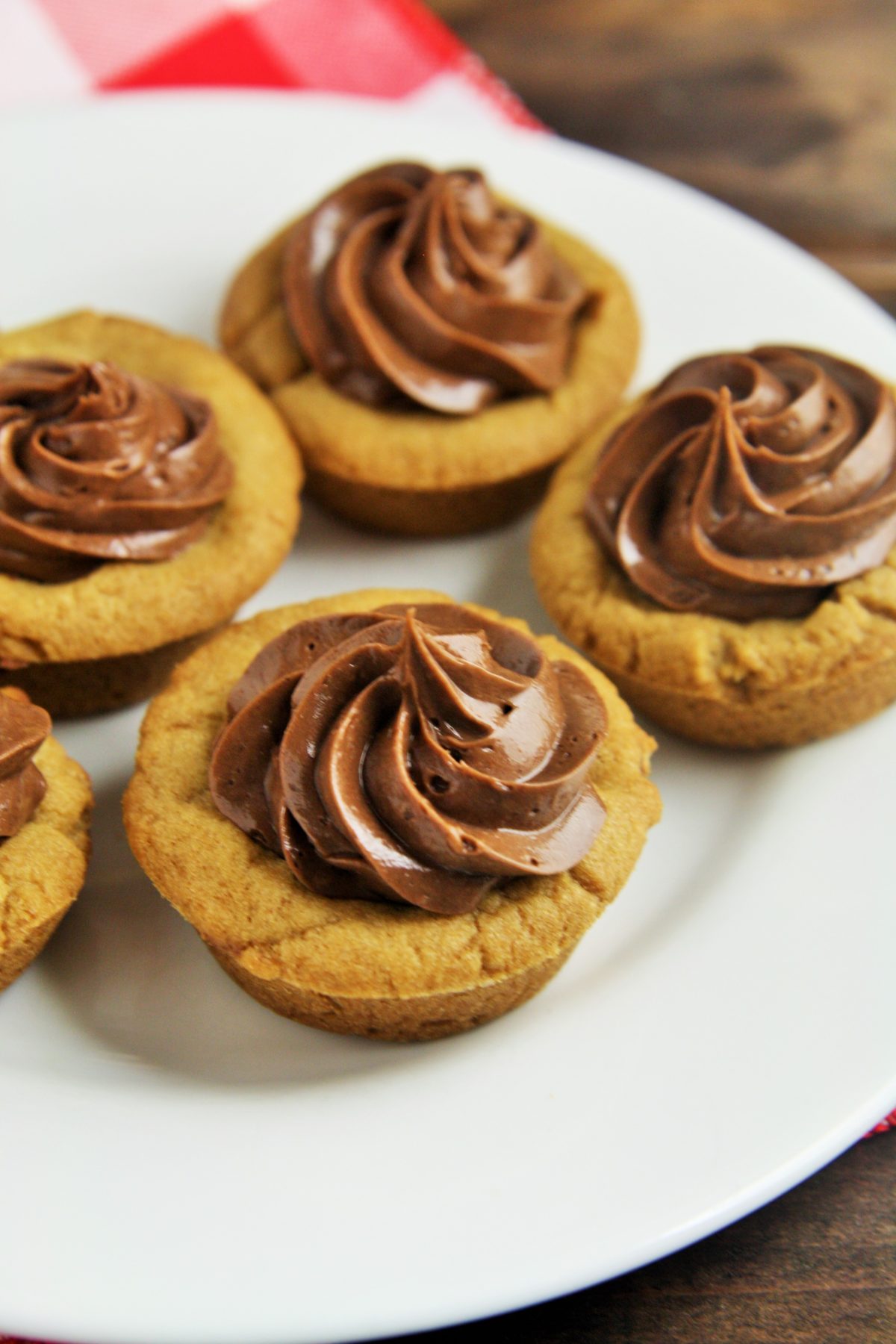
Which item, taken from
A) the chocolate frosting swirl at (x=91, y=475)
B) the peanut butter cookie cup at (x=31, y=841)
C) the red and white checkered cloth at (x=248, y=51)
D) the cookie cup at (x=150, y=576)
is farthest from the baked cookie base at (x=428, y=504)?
the red and white checkered cloth at (x=248, y=51)

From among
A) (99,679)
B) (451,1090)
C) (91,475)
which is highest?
(91,475)

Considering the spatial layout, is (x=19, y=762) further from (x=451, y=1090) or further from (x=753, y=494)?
(x=753, y=494)

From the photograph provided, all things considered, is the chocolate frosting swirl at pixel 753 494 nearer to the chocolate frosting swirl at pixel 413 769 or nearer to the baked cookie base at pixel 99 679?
the chocolate frosting swirl at pixel 413 769

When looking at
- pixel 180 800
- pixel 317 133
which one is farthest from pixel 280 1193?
pixel 317 133

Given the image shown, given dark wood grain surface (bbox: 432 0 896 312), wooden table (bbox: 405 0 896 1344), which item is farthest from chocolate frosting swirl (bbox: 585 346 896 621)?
dark wood grain surface (bbox: 432 0 896 312)

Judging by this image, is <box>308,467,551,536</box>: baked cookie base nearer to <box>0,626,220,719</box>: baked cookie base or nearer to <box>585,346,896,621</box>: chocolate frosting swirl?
<box>585,346,896,621</box>: chocolate frosting swirl

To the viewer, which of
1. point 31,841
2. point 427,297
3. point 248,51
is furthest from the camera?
point 248,51

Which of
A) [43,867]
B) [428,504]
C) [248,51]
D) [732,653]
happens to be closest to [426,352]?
[428,504]
